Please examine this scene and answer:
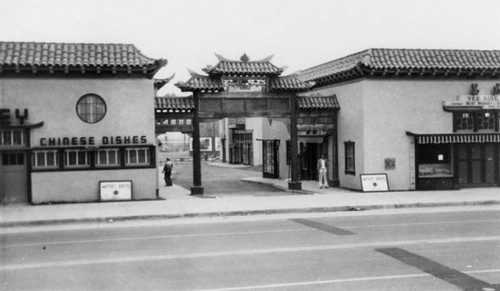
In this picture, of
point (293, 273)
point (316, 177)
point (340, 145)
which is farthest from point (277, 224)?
point (316, 177)

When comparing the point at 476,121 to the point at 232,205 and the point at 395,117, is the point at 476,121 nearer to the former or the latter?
the point at 395,117

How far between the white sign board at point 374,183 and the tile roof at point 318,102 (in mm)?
4008

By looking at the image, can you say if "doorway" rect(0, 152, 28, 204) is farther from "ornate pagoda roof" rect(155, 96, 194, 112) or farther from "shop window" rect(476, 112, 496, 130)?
"shop window" rect(476, 112, 496, 130)

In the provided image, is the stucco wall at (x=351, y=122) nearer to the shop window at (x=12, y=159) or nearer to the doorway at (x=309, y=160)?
the doorway at (x=309, y=160)

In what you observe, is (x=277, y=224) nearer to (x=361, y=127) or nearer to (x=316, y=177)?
(x=361, y=127)

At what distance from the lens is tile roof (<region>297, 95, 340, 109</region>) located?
25531 millimetres

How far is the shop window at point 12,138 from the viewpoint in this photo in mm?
20391

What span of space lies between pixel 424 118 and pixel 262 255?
15.7 m

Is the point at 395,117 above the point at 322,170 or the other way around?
above

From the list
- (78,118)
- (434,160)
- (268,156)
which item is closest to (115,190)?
(78,118)

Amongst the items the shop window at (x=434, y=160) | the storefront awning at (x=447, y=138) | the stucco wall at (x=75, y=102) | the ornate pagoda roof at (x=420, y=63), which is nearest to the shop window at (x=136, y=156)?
the stucco wall at (x=75, y=102)

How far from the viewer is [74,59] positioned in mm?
20922

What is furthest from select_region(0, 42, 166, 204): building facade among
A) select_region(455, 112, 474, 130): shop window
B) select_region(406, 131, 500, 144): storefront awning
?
select_region(455, 112, 474, 130): shop window

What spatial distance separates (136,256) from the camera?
11.4 metres
